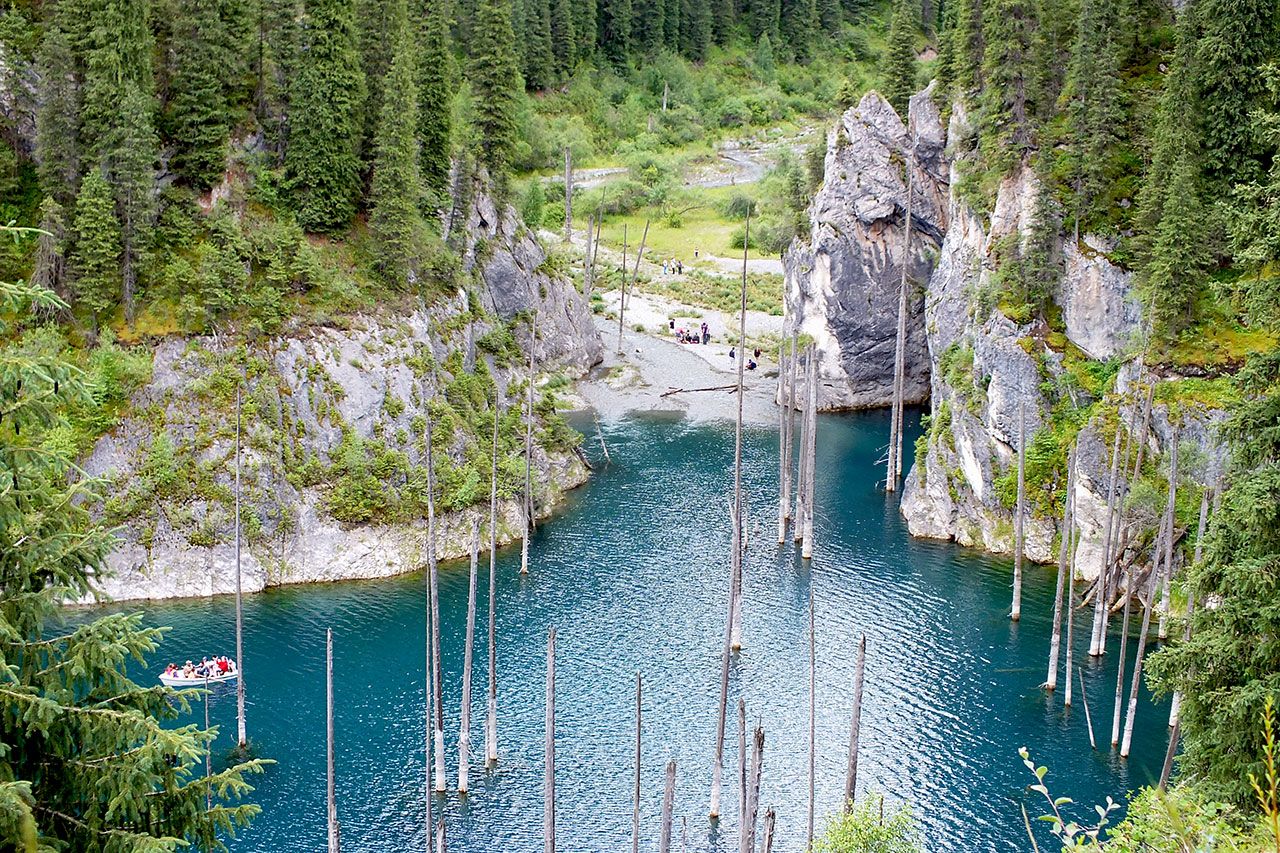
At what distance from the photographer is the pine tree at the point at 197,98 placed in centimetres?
8362

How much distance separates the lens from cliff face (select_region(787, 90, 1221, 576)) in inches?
3115

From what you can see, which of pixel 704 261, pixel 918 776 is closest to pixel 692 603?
pixel 918 776

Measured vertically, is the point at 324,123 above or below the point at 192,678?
above

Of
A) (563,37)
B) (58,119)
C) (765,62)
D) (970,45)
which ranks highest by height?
(563,37)

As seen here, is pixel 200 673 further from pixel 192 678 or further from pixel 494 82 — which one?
pixel 494 82

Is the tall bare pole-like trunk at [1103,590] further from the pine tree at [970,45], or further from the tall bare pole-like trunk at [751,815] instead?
the pine tree at [970,45]

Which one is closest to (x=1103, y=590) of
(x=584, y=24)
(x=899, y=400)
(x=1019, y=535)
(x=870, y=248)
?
(x=1019, y=535)

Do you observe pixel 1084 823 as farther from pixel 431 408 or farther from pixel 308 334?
pixel 308 334

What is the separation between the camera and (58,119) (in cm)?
7862

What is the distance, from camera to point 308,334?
82500 mm

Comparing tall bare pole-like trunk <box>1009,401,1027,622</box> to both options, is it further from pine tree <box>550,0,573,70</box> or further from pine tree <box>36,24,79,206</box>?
pine tree <box>550,0,573,70</box>

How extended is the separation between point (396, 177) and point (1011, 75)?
42.8 meters

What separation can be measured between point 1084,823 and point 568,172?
379 ft

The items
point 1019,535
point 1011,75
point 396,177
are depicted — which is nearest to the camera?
point 1019,535
